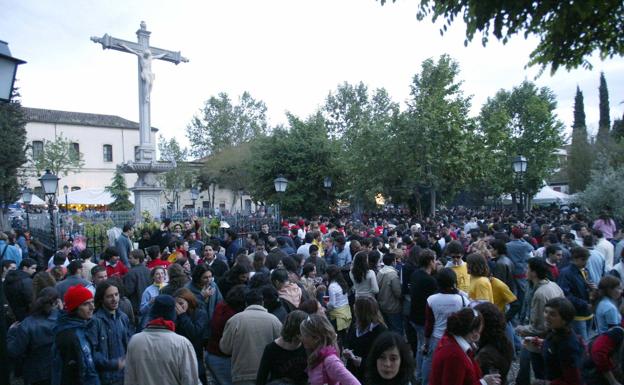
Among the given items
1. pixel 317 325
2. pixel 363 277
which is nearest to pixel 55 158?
pixel 363 277

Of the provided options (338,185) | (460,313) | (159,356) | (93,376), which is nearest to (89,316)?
(93,376)

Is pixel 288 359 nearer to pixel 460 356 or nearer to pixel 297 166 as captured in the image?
pixel 460 356

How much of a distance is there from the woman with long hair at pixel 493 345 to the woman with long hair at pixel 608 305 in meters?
1.53

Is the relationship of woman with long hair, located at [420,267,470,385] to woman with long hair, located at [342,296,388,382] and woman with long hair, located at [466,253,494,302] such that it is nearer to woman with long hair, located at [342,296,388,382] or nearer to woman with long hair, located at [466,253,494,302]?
woman with long hair, located at [466,253,494,302]

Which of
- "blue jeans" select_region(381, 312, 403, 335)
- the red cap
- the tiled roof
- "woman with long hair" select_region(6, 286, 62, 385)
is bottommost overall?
"blue jeans" select_region(381, 312, 403, 335)

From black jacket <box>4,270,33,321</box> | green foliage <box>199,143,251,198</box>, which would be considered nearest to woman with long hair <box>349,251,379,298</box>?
black jacket <box>4,270,33,321</box>

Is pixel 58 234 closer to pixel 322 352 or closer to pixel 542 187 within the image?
pixel 322 352

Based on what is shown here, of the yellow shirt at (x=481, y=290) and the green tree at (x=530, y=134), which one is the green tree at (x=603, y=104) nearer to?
the green tree at (x=530, y=134)

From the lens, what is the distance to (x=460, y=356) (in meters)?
3.43

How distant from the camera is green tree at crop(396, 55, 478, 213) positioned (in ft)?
88.2

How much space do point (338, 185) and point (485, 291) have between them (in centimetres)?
2644

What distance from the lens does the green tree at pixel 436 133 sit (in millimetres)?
26891

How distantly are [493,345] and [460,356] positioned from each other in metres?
0.61

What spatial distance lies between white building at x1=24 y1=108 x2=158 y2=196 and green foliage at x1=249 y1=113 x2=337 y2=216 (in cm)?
2808
